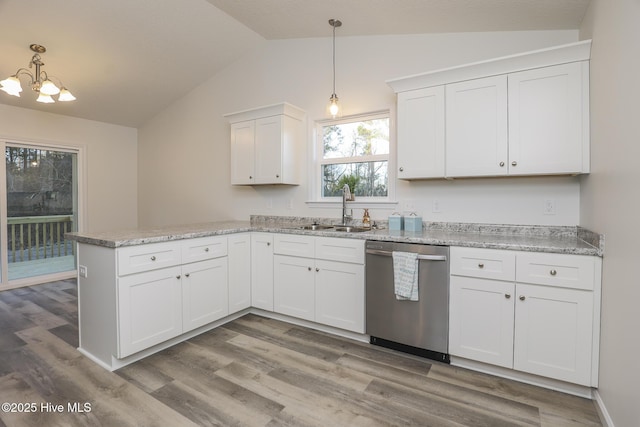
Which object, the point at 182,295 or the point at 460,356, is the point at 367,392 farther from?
the point at 182,295

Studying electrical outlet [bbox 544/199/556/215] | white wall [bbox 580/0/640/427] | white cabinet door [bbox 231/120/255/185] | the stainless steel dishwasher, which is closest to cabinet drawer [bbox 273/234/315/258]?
the stainless steel dishwasher

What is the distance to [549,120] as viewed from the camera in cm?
224

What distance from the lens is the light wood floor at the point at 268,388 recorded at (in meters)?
1.79

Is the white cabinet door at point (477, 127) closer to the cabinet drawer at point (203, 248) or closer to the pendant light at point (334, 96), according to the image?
the pendant light at point (334, 96)

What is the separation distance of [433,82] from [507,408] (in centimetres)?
226

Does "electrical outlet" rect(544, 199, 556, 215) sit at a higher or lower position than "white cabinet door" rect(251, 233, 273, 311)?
higher

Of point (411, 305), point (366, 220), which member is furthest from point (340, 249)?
point (411, 305)

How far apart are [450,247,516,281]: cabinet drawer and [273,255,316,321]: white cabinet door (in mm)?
1207

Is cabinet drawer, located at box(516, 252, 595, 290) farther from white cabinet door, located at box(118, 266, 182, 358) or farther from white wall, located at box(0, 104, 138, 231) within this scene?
white wall, located at box(0, 104, 138, 231)

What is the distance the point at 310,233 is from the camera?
2.92 meters

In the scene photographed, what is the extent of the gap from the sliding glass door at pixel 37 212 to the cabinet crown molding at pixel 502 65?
14.3 ft

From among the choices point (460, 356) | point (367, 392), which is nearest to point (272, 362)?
point (367, 392)

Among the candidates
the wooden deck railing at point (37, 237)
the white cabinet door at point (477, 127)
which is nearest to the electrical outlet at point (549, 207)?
the white cabinet door at point (477, 127)

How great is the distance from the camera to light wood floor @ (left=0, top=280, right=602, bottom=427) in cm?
179
